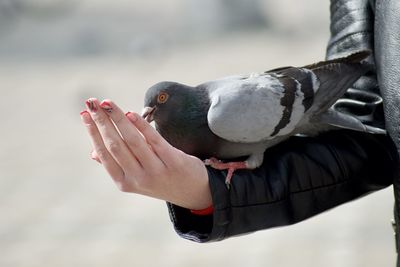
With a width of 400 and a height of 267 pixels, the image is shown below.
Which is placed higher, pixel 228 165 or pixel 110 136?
pixel 110 136

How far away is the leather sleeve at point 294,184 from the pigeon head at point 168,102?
8.9 inches

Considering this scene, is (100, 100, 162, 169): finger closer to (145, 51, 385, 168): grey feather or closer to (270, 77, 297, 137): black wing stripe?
(145, 51, 385, 168): grey feather

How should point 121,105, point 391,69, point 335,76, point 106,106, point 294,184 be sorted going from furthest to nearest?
1. point 121,105
2. point 335,76
3. point 294,184
4. point 391,69
5. point 106,106

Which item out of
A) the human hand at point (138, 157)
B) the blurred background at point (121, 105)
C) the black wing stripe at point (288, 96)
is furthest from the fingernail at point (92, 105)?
the blurred background at point (121, 105)

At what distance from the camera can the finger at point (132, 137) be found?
52.7 inches

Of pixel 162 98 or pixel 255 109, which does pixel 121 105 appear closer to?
pixel 162 98

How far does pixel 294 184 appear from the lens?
1584mm

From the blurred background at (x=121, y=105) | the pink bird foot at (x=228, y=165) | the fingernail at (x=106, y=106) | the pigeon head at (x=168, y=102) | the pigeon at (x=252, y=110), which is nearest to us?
the fingernail at (x=106, y=106)

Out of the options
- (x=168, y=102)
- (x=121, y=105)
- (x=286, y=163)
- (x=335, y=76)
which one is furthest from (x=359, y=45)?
(x=121, y=105)

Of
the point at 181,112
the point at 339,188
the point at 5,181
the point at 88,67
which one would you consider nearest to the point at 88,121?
the point at 181,112

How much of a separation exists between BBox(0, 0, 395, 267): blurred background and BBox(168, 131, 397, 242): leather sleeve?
2.05 m

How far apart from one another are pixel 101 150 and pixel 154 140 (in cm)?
9

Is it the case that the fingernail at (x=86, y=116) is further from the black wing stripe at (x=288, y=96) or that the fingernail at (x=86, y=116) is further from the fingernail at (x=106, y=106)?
the black wing stripe at (x=288, y=96)

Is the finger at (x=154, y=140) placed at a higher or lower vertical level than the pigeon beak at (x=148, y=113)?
higher
